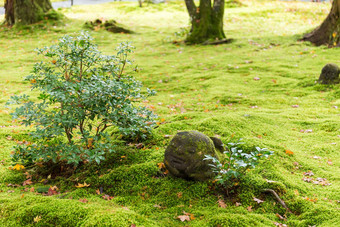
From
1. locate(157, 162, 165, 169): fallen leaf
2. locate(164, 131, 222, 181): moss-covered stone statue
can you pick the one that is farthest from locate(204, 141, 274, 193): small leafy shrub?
locate(157, 162, 165, 169): fallen leaf

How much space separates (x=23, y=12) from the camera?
18.9 metres

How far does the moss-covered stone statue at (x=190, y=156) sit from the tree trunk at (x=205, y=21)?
12.9 m

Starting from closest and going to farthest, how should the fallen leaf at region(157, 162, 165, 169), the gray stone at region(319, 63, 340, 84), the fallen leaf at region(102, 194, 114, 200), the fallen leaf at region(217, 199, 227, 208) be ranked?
1. the fallen leaf at region(217, 199, 227, 208)
2. the fallen leaf at region(102, 194, 114, 200)
3. the fallen leaf at region(157, 162, 165, 169)
4. the gray stone at region(319, 63, 340, 84)

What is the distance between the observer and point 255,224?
3.42 metres

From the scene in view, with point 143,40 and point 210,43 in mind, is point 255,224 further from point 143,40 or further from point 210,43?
point 143,40

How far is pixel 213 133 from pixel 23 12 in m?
18.6

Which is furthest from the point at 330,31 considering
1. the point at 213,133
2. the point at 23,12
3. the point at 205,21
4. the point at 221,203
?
the point at 23,12

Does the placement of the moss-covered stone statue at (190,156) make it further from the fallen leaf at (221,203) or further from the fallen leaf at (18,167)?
the fallen leaf at (18,167)

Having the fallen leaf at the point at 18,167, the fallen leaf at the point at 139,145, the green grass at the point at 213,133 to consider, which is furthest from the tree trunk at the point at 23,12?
the fallen leaf at the point at 139,145

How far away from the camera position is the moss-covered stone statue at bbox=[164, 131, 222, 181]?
407 centimetres

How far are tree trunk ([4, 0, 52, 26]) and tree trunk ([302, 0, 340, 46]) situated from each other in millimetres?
17702

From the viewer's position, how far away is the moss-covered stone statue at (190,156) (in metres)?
4.07

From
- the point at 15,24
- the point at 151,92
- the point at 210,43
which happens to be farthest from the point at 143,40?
the point at 151,92

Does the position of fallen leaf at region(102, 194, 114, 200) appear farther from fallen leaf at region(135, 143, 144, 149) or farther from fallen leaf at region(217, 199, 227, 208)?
fallen leaf at region(217, 199, 227, 208)
